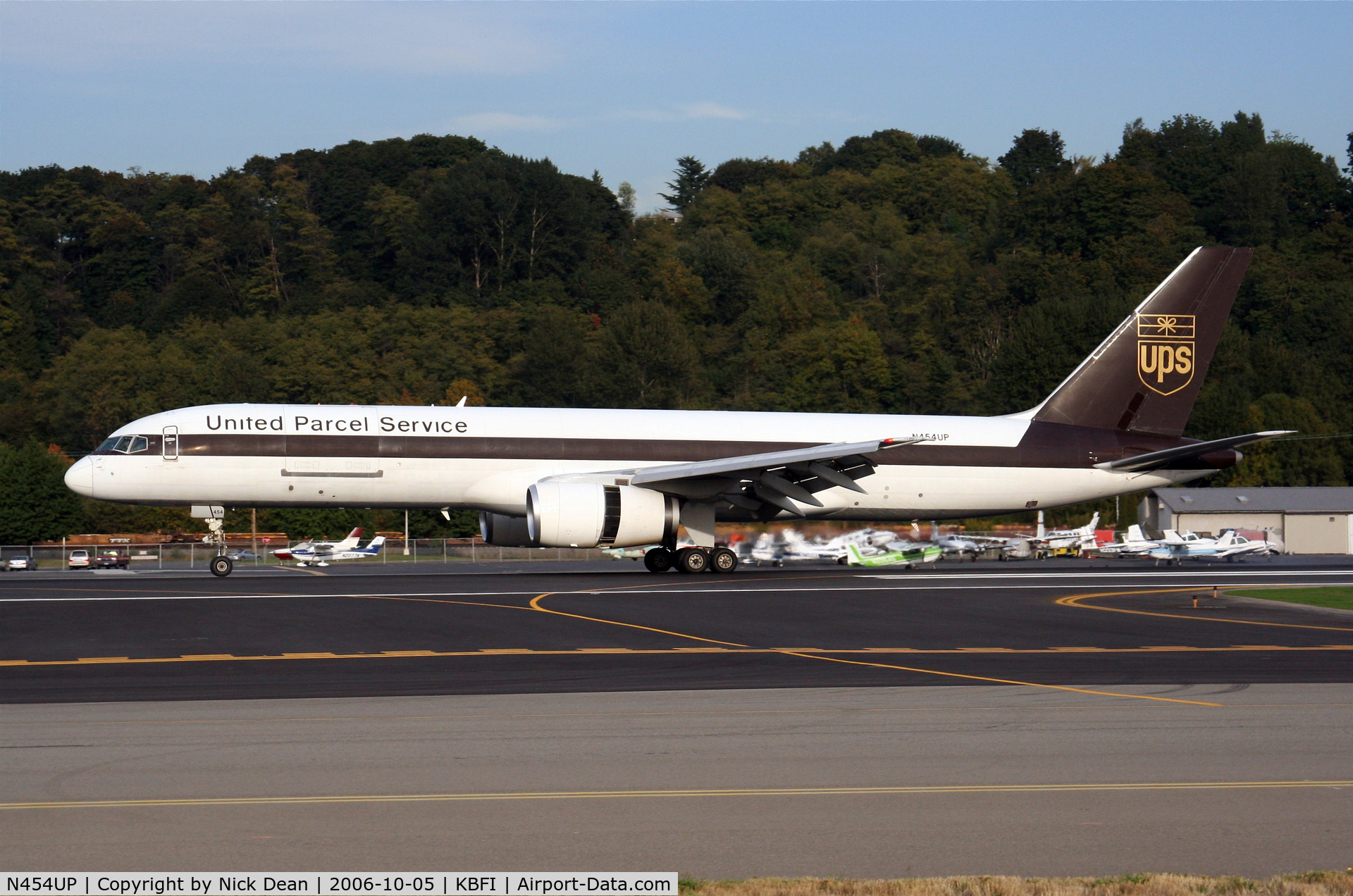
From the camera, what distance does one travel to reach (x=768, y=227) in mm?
158375

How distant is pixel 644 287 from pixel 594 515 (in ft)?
351

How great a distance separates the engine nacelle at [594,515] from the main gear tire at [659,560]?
283 centimetres

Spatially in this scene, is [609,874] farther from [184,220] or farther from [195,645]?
[184,220]

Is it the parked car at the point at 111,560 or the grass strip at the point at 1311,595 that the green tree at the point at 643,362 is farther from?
the grass strip at the point at 1311,595

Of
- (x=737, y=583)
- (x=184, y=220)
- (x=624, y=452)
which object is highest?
(x=184, y=220)

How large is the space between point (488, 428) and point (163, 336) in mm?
94821

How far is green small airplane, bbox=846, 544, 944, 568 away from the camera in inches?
1761

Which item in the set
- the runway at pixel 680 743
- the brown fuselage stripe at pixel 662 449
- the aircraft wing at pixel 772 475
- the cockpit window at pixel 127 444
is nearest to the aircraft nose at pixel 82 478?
the cockpit window at pixel 127 444

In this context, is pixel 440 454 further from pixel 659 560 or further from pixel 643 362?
pixel 643 362

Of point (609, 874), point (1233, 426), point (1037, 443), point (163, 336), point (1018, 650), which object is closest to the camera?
point (609, 874)

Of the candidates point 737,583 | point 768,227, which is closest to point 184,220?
point 768,227

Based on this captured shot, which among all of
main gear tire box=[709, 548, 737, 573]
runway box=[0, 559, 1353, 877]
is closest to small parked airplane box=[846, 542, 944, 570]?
main gear tire box=[709, 548, 737, 573]

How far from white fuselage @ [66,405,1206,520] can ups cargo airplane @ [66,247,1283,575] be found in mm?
48

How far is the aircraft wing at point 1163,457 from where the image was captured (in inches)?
1470
